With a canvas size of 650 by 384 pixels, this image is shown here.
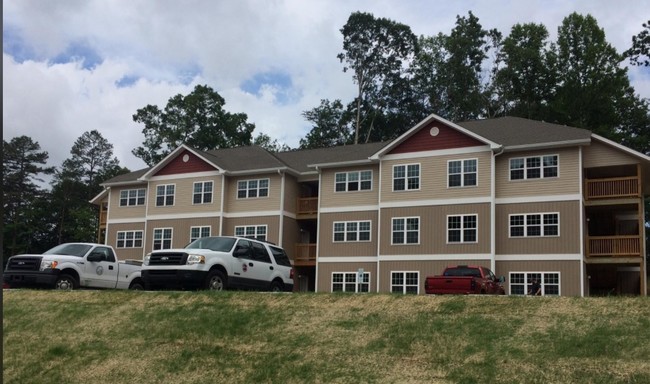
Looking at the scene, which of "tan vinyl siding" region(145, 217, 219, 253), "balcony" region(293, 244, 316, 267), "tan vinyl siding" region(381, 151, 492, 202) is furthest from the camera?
"tan vinyl siding" region(145, 217, 219, 253)

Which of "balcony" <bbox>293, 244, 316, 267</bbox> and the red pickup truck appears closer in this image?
the red pickup truck

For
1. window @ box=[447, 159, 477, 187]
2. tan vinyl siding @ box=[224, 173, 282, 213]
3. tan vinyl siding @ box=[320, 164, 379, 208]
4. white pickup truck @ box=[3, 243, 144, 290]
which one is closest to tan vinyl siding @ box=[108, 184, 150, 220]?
tan vinyl siding @ box=[224, 173, 282, 213]

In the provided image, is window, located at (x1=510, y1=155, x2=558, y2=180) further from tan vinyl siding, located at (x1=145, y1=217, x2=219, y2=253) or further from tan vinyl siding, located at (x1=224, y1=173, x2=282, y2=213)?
tan vinyl siding, located at (x1=145, y1=217, x2=219, y2=253)

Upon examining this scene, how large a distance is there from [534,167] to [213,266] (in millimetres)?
17676

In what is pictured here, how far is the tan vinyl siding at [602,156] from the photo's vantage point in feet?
101

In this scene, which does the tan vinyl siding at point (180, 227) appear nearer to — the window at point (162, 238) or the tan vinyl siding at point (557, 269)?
the window at point (162, 238)

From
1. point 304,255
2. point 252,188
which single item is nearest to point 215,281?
point 304,255

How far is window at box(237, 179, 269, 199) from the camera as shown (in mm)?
39125

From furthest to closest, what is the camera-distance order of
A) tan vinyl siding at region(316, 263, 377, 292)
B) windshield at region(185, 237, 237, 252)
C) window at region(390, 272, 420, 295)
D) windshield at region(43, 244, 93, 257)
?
tan vinyl siding at region(316, 263, 377, 292)
window at region(390, 272, 420, 295)
windshield at region(43, 244, 93, 257)
windshield at region(185, 237, 237, 252)

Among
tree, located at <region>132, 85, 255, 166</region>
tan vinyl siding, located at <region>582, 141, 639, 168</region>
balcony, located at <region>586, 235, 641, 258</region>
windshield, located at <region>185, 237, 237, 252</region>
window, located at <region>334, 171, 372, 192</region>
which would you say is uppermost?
tree, located at <region>132, 85, 255, 166</region>

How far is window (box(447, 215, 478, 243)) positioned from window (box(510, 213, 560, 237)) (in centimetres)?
169

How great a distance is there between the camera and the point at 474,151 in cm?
3275

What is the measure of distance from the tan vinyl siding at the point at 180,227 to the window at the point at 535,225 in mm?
16474

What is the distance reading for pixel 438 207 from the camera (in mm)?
33062
